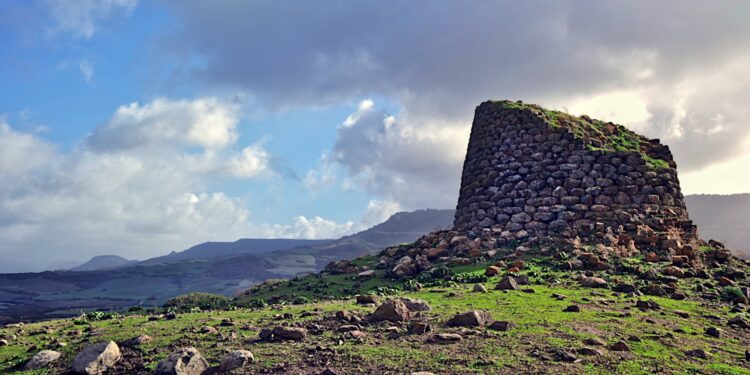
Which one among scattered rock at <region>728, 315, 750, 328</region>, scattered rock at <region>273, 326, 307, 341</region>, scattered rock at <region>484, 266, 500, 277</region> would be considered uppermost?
scattered rock at <region>484, 266, 500, 277</region>

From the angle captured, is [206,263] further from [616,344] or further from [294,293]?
[616,344]

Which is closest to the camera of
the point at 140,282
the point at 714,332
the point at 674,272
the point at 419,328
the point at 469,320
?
the point at 419,328

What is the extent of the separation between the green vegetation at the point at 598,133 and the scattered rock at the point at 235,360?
77.8ft

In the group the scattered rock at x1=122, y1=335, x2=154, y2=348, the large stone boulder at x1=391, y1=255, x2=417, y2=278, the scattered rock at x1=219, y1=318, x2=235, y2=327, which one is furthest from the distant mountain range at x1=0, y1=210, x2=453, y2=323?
the scattered rock at x1=122, y1=335, x2=154, y2=348

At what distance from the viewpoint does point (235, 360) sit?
32.9 feet

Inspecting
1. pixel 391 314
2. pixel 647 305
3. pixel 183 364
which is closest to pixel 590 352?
pixel 391 314

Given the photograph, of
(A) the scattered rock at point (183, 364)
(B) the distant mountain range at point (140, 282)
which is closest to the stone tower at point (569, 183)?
(A) the scattered rock at point (183, 364)

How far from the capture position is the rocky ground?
9.96 m

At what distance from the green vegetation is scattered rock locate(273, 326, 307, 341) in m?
22.0

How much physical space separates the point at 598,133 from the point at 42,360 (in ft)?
95.1

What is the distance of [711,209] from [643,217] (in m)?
146

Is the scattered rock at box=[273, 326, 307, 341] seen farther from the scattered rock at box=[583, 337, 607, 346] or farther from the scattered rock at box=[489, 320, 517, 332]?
the scattered rock at box=[583, 337, 607, 346]

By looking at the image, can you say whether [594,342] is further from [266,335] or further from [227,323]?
[227,323]

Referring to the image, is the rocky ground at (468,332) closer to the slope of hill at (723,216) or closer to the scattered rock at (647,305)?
the scattered rock at (647,305)
